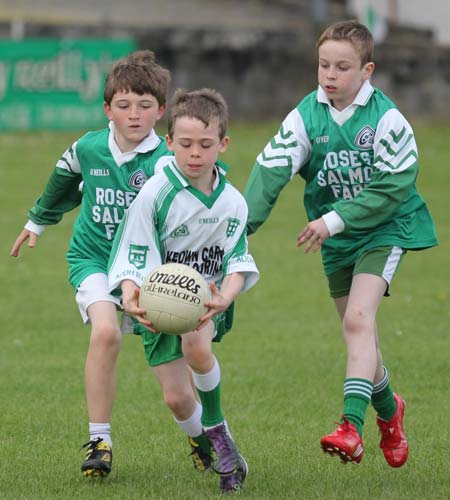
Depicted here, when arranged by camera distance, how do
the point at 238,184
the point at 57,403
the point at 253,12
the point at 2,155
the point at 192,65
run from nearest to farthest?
the point at 57,403 < the point at 238,184 < the point at 2,155 < the point at 192,65 < the point at 253,12

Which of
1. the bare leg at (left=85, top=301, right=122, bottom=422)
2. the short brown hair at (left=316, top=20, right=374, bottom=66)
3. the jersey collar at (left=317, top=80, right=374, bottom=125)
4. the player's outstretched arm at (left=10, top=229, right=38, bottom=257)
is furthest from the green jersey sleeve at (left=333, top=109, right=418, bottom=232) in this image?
the player's outstretched arm at (left=10, top=229, right=38, bottom=257)

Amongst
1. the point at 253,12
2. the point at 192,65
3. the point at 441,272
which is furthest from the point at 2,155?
the point at 253,12

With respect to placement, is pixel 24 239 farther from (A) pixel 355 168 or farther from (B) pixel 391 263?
(B) pixel 391 263

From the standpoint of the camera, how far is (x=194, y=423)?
666 centimetres

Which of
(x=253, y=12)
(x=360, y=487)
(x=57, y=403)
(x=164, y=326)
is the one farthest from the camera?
(x=253, y=12)

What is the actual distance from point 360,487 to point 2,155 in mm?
17574

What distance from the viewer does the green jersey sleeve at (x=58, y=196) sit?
23.1 feet

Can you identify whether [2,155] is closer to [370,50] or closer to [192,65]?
[192,65]

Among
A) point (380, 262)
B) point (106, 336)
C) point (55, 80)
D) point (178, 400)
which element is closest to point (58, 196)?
point (106, 336)

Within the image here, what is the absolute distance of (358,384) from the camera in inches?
250

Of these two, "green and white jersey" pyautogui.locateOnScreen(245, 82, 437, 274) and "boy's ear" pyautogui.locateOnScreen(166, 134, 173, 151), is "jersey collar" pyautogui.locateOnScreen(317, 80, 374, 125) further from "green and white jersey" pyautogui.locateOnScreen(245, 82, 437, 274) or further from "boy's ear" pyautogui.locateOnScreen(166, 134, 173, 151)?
"boy's ear" pyautogui.locateOnScreen(166, 134, 173, 151)

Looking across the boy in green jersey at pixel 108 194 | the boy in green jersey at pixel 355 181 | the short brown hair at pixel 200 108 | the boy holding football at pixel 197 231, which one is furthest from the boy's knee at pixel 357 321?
the short brown hair at pixel 200 108

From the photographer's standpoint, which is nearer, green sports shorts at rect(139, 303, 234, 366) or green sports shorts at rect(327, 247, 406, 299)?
green sports shorts at rect(139, 303, 234, 366)

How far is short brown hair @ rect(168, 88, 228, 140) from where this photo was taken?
6137 mm
